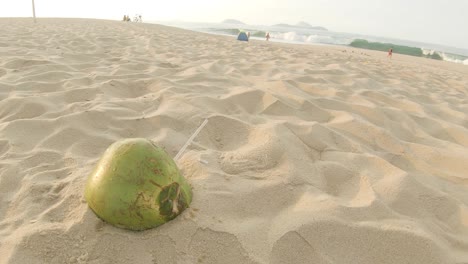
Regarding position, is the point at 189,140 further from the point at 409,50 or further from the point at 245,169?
the point at 409,50

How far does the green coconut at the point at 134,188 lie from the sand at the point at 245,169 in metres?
0.05

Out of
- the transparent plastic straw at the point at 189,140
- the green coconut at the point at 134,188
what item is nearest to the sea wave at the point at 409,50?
the transparent plastic straw at the point at 189,140

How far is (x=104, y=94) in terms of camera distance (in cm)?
229

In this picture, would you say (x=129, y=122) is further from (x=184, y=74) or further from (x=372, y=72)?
(x=372, y=72)

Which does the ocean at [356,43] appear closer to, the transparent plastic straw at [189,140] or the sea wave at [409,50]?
the sea wave at [409,50]

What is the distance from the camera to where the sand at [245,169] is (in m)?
0.99

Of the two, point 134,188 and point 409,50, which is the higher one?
point 134,188

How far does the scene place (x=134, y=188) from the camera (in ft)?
3.13

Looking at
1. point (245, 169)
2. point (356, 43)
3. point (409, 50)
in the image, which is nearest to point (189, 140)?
point (245, 169)

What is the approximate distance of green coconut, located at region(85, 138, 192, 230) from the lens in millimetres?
956

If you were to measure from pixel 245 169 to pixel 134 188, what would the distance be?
56cm

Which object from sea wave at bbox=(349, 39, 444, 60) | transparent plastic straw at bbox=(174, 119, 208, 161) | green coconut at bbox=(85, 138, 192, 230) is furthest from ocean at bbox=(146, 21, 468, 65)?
green coconut at bbox=(85, 138, 192, 230)

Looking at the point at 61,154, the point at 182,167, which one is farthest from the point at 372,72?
the point at 61,154

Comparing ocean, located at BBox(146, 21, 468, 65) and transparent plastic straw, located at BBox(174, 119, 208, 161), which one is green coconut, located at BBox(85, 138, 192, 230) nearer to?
transparent plastic straw, located at BBox(174, 119, 208, 161)
